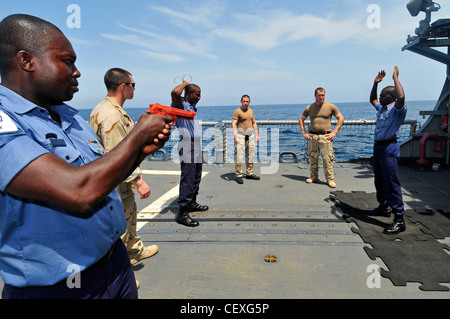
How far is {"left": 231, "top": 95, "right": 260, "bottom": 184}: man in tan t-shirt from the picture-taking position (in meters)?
6.05

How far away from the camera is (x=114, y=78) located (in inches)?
99.3

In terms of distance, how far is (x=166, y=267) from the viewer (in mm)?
2682

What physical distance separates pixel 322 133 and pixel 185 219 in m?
3.60

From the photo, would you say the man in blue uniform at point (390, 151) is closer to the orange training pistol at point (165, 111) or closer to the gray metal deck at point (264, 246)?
the gray metal deck at point (264, 246)

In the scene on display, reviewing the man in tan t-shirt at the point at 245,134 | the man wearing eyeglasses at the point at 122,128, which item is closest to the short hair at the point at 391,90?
the man in tan t-shirt at the point at 245,134

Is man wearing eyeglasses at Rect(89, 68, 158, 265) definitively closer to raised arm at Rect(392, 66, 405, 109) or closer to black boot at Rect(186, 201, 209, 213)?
black boot at Rect(186, 201, 209, 213)

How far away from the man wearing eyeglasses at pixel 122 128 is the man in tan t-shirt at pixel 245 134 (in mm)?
3485

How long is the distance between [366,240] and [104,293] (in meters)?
2.94

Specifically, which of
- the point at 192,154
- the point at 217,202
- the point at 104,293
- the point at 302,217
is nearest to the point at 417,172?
the point at 302,217

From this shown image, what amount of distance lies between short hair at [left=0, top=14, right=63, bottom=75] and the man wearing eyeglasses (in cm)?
129

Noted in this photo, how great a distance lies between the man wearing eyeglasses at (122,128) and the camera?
2.28 metres

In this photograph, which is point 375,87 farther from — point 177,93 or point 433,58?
point 433,58

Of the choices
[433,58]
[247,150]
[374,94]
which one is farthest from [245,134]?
[433,58]

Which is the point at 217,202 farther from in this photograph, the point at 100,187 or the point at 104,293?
the point at 100,187
